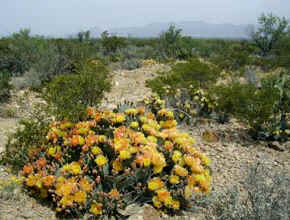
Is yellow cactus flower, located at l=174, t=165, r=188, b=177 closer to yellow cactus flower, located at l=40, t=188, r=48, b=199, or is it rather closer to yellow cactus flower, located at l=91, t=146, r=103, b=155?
yellow cactus flower, located at l=91, t=146, r=103, b=155

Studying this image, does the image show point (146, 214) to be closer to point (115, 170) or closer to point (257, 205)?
point (115, 170)

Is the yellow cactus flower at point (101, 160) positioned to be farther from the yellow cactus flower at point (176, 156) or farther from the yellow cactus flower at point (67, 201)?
the yellow cactus flower at point (176, 156)

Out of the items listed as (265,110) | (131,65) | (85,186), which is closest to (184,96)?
(265,110)

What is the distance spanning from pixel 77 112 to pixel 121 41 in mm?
14549

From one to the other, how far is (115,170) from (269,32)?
20.2m

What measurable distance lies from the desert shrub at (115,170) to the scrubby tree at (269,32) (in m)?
18.6

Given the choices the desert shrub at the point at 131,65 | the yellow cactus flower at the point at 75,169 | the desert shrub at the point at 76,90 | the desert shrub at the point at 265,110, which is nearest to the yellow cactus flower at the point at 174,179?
the yellow cactus flower at the point at 75,169

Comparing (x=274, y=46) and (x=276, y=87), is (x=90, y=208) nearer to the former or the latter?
(x=276, y=87)

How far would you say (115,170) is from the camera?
2.54 metres

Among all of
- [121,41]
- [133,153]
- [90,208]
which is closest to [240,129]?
[133,153]

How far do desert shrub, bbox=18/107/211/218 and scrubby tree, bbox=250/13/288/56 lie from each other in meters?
18.6

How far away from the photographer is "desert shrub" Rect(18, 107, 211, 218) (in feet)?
8.16

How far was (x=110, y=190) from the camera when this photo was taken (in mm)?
2623

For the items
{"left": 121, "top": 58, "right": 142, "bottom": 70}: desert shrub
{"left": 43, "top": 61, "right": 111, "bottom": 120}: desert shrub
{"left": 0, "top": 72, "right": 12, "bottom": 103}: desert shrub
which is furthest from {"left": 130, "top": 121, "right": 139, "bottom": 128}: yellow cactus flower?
{"left": 121, "top": 58, "right": 142, "bottom": 70}: desert shrub
